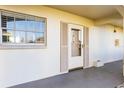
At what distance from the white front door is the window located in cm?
155

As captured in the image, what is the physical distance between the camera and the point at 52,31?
223 inches

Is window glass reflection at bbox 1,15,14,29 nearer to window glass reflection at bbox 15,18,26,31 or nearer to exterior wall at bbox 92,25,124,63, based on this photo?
window glass reflection at bbox 15,18,26,31

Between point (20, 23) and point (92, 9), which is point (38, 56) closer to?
point (20, 23)

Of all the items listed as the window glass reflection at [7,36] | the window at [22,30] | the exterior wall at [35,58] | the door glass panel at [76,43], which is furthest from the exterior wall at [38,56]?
the door glass panel at [76,43]

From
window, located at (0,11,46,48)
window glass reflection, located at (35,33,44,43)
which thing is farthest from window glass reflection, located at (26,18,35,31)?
window glass reflection, located at (35,33,44,43)

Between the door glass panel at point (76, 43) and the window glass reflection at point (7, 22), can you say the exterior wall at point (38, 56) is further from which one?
the door glass panel at point (76, 43)

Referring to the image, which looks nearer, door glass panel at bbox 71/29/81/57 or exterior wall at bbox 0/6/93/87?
exterior wall at bbox 0/6/93/87

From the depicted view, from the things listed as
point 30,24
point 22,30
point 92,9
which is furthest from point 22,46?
point 92,9

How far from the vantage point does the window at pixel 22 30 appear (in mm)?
4316

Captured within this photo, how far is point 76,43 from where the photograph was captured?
7.12 m

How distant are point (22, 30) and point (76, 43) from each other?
292 cm

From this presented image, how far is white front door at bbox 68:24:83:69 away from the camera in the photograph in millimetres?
6656

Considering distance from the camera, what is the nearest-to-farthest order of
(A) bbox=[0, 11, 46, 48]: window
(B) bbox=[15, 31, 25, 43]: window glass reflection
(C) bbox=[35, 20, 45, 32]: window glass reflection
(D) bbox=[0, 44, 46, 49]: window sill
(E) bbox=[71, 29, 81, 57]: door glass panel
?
(D) bbox=[0, 44, 46, 49]: window sill < (A) bbox=[0, 11, 46, 48]: window < (B) bbox=[15, 31, 25, 43]: window glass reflection < (C) bbox=[35, 20, 45, 32]: window glass reflection < (E) bbox=[71, 29, 81, 57]: door glass panel
